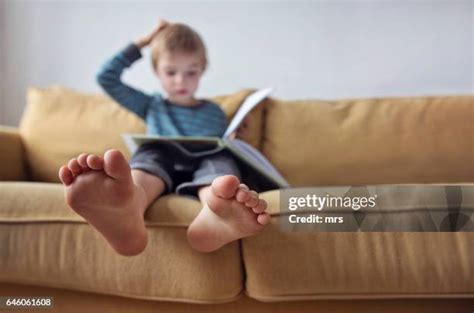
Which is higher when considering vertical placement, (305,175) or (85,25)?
(85,25)

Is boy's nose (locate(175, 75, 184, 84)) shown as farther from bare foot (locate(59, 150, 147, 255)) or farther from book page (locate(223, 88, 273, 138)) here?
bare foot (locate(59, 150, 147, 255))

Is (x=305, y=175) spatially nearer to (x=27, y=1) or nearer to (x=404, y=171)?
(x=404, y=171)

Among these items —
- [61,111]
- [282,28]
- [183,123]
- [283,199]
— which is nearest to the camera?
[283,199]

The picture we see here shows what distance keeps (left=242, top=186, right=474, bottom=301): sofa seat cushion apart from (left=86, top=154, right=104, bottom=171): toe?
0.28 m

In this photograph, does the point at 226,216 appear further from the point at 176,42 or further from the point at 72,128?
the point at 72,128

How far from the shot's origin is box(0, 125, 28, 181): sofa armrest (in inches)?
48.1

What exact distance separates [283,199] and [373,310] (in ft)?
0.84

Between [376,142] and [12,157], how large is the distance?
3.28ft

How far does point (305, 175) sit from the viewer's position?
127cm

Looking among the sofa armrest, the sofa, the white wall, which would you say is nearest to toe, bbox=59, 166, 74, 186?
the sofa

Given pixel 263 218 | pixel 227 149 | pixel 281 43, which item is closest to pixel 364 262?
pixel 263 218

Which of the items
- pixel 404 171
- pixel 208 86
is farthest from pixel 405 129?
pixel 208 86

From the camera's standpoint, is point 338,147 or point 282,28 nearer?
point 338,147

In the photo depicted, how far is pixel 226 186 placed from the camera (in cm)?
70
